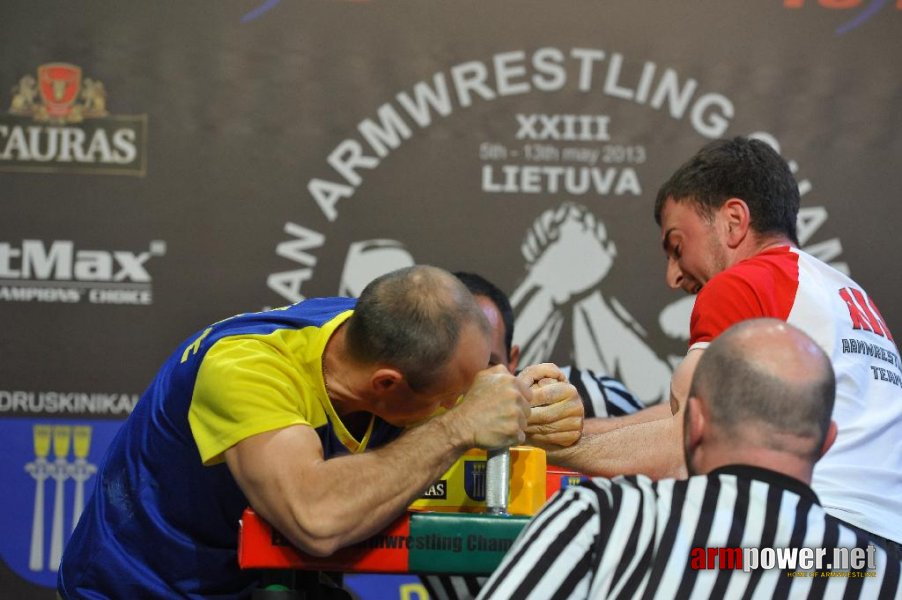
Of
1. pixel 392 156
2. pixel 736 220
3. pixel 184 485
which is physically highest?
pixel 392 156

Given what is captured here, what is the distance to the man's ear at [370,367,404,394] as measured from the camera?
76.4 inches

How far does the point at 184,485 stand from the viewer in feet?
6.49

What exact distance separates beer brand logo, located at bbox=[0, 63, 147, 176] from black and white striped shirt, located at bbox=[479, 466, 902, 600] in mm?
2513

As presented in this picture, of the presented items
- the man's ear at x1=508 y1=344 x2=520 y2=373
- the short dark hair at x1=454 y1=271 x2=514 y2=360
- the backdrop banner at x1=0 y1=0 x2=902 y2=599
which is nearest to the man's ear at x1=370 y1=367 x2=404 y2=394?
the short dark hair at x1=454 y1=271 x2=514 y2=360

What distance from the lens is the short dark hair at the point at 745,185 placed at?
249 cm

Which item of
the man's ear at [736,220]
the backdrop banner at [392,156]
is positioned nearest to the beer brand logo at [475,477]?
the man's ear at [736,220]

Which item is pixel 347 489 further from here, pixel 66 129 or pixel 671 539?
pixel 66 129

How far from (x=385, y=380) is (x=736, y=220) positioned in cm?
99

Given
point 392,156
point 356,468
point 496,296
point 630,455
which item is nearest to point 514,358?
point 496,296

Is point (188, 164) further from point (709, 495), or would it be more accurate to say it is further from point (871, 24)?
point (709, 495)

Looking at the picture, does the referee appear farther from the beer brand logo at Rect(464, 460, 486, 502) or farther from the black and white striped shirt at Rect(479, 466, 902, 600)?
the beer brand logo at Rect(464, 460, 486, 502)

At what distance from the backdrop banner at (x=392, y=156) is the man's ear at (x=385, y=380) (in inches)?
59.2

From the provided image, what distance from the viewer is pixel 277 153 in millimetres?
3486

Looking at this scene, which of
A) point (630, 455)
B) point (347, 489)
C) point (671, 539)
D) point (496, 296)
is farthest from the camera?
point (496, 296)
